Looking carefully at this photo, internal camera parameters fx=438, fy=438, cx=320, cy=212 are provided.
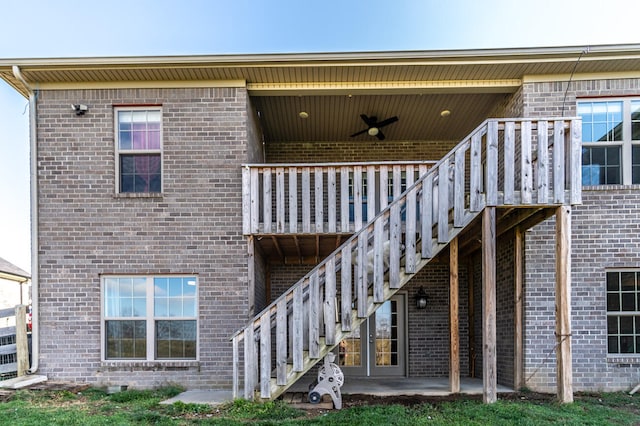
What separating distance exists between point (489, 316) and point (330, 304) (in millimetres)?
2214

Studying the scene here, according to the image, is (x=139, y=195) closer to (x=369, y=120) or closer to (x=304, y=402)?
(x=304, y=402)

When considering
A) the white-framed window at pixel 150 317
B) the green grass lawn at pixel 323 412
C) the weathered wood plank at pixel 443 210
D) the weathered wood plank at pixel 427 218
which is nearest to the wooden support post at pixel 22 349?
the green grass lawn at pixel 323 412

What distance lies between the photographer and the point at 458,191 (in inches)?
247

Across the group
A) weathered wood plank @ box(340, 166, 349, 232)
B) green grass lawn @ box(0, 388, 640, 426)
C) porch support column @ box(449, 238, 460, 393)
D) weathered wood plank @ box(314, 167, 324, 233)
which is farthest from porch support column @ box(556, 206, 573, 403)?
weathered wood plank @ box(314, 167, 324, 233)

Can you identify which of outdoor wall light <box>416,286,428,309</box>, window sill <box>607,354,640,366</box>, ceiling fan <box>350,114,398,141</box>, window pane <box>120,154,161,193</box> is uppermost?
ceiling fan <box>350,114,398,141</box>

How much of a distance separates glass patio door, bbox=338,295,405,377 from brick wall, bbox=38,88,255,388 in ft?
9.93

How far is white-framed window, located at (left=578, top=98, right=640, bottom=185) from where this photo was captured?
762 cm

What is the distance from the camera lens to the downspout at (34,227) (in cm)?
750

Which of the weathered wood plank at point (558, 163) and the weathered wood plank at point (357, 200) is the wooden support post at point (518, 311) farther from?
the weathered wood plank at point (357, 200)

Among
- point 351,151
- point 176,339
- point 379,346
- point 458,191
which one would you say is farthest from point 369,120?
point 176,339

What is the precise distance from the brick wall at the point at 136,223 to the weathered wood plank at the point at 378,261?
2456 mm

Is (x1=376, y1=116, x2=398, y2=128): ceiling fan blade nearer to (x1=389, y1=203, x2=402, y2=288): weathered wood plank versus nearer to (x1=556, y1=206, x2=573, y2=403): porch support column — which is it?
(x1=389, y1=203, x2=402, y2=288): weathered wood plank

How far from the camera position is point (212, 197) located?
770 cm

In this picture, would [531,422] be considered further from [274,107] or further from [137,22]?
[137,22]
